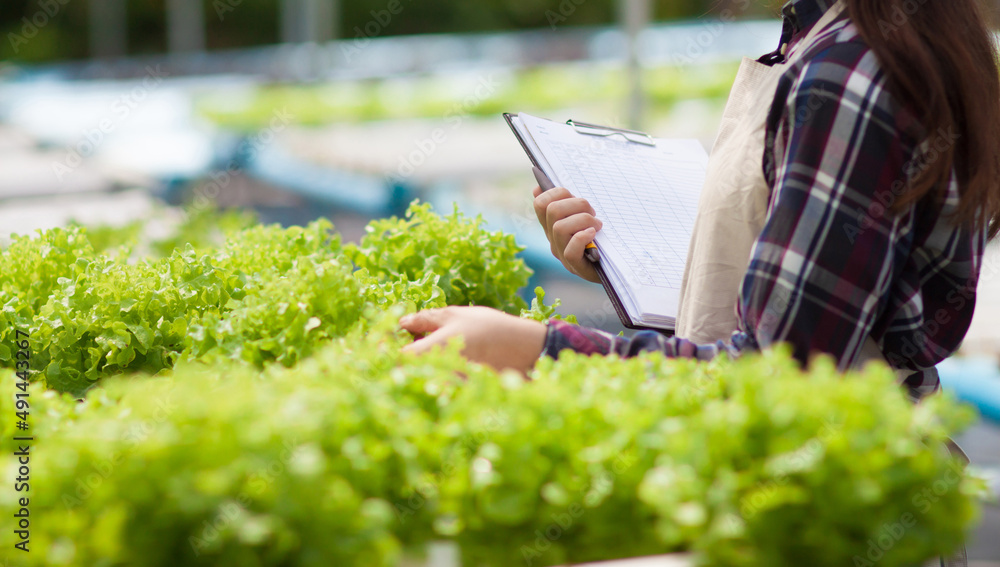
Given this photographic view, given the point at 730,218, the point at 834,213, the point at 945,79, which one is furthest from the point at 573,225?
the point at 945,79

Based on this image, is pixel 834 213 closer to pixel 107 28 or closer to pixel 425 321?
pixel 425 321

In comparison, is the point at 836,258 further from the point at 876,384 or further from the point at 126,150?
the point at 126,150

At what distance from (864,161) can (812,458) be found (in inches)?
21.1

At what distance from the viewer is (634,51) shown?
24.0ft

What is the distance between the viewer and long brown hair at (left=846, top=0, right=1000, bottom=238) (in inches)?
57.0

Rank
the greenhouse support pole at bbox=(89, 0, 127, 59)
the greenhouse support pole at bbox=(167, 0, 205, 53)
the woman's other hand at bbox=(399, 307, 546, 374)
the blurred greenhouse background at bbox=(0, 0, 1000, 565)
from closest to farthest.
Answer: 1. the woman's other hand at bbox=(399, 307, 546, 374)
2. the blurred greenhouse background at bbox=(0, 0, 1000, 565)
3. the greenhouse support pole at bbox=(167, 0, 205, 53)
4. the greenhouse support pole at bbox=(89, 0, 127, 59)

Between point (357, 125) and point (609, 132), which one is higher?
point (609, 132)

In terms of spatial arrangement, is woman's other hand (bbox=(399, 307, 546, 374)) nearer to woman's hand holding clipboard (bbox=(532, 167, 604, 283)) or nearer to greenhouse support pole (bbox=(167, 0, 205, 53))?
woman's hand holding clipboard (bbox=(532, 167, 604, 283))

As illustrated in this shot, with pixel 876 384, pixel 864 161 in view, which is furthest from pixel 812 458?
pixel 864 161

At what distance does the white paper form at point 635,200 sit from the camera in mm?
1874

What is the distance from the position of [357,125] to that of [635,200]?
11.5 m

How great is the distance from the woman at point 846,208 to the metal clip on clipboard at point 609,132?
57cm

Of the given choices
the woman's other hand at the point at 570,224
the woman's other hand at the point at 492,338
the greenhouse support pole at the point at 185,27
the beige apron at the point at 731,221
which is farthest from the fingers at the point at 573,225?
the greenhouse support pole at the point at 185,27

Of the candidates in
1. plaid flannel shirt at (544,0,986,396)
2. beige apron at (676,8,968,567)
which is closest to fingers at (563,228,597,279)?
beige apron at (676,8,968,567)
